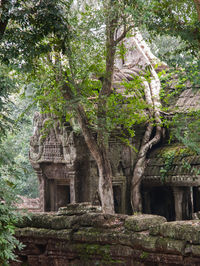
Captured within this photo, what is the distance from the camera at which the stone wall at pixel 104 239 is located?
4.84 m

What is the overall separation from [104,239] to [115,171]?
26.2 ft

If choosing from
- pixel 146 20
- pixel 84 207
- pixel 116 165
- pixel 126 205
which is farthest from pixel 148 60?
pixel 84 207

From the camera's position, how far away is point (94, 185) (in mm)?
13469

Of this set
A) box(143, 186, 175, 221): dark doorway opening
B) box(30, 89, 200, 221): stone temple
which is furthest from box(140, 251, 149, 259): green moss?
box(143, 186, 175, 221): dark doorway opening

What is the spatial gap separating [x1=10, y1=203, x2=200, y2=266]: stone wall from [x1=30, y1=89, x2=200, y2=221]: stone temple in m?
6.45

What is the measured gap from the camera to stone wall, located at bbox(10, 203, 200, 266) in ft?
15.9

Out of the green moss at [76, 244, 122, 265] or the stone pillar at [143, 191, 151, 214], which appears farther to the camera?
the stone pillar at [143, 191, 151, 214]

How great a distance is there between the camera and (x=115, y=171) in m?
13.5

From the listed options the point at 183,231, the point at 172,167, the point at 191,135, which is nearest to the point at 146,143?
the point at 172,167

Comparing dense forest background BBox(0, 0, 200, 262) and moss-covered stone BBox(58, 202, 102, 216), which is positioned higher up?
dense forest background BBox(0, 0, 200, 262)

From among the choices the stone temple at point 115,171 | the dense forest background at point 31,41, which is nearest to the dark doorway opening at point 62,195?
the stone temple at point 115,171

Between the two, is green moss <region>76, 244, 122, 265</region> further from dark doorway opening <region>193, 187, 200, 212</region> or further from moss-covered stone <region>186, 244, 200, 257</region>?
dark doorway opening <region>193, 187, 200, 212</region>

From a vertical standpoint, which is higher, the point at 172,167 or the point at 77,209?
the point at 172,167

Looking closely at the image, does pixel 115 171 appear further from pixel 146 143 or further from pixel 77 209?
pixel 77 209
